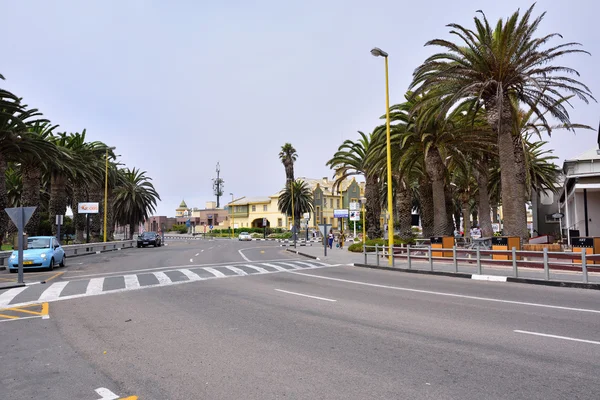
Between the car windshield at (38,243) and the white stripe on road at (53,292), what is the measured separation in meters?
7.38

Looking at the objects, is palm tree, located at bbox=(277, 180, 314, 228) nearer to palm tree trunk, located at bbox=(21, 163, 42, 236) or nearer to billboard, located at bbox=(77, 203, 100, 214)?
billboard, located at bbox=(77, 203, 100, 214)

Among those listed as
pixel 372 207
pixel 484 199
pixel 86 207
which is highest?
pixel 86 207

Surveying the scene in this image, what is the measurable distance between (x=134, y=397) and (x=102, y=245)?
43.3 m

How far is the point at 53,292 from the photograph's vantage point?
44.7 feet

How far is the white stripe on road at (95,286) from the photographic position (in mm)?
13766

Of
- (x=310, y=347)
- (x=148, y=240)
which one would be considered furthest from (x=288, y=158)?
(x=310, y=347)

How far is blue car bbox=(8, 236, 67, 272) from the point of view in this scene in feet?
68.5

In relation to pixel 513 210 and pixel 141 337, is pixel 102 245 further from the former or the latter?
pixel 141 337

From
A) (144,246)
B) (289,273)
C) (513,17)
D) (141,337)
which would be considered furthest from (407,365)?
(144,246)

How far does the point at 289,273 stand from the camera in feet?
63.9

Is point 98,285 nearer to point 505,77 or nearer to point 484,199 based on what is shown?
point 505,77

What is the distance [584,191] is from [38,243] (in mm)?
33473

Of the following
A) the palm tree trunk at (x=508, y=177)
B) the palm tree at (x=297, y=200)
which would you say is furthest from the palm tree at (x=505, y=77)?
the palm tree at (x=297, y=200)

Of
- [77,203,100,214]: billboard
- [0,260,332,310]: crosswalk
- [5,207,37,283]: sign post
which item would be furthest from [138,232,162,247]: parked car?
[5,207,37,283]: sign post
